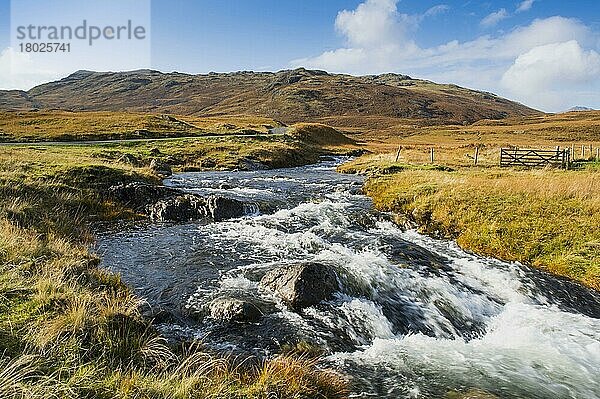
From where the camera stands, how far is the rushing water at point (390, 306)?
364 inches

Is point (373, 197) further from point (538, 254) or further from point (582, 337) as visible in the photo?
point (582, 337)

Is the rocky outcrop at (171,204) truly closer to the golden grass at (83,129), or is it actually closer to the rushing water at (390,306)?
the rushing water at (390,306)

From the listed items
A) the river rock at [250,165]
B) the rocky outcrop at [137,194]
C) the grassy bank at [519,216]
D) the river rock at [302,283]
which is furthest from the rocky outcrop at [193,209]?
the river rock at [250,165]

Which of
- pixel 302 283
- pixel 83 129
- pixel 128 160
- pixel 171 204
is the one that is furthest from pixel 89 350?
pixel 83 129

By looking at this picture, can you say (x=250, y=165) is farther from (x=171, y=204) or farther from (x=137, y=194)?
(x=171, y=204)

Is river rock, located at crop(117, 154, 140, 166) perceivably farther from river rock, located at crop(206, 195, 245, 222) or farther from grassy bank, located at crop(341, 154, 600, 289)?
grassy bank, located at crop(341, 154, 600, 289)

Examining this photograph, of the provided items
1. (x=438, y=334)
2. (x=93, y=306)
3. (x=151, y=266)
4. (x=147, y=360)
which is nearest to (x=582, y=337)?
(x=438, y=334)

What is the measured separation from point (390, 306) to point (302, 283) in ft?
9.54

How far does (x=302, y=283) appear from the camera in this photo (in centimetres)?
1234

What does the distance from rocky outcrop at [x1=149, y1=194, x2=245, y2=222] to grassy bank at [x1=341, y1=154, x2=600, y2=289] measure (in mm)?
9543

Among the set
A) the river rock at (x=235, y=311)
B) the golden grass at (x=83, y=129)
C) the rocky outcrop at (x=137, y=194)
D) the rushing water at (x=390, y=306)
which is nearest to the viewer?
the rushing water at (x=390, y=306)

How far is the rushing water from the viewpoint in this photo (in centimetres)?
926

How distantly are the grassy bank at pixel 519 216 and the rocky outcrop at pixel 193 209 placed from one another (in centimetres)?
954

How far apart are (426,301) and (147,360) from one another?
9.11m
